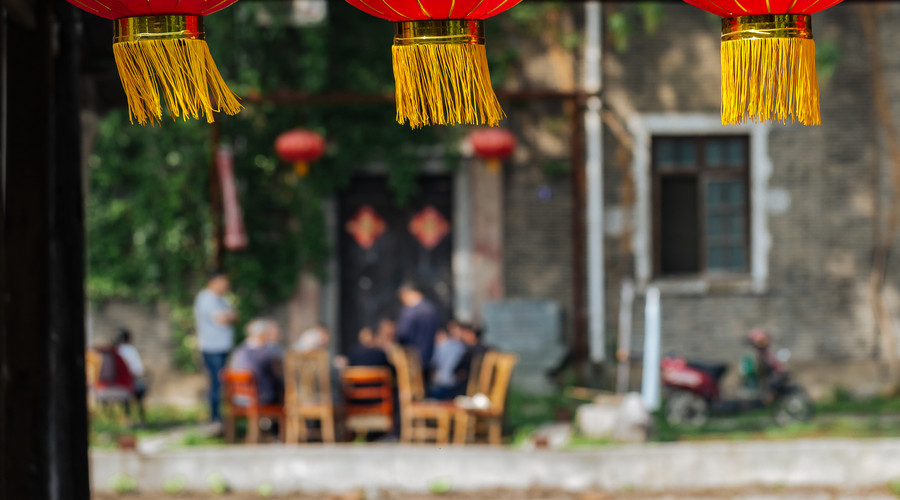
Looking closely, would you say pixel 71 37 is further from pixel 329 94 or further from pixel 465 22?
pixel 329 94

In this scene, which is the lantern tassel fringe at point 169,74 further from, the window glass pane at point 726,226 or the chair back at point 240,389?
the window glass pane at point 726,226

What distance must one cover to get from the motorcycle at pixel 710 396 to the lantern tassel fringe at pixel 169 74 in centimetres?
1030

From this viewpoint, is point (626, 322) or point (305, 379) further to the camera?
point (626, 322)

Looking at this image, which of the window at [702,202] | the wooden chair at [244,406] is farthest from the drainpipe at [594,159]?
the wooden chair at [244,406]

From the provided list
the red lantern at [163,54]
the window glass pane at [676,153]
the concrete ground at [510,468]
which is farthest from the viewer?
the window glass pane at [676,153]

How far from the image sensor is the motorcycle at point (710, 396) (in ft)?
44.1

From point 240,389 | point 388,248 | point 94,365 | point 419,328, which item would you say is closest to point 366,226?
point 388,248

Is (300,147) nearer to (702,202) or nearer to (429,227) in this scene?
(429,227)

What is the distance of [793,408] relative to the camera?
1353 cm

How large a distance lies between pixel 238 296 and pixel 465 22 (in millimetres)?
12296

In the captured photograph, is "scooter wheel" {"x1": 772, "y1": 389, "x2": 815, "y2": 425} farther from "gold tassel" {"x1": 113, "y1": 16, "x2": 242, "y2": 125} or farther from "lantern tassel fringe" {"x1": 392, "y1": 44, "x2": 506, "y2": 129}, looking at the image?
"gold tassel" {"x1": 113, "y1": 16, "x2": 242, "y2": 125}

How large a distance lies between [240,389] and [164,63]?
8.44 meters

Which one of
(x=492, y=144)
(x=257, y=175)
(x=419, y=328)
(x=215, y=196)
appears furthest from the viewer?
(x=257, y=175)

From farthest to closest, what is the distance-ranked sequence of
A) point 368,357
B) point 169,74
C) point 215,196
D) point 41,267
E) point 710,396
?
point 215,196, point 710,396, point 368,357, point 41,267, point 169,74
